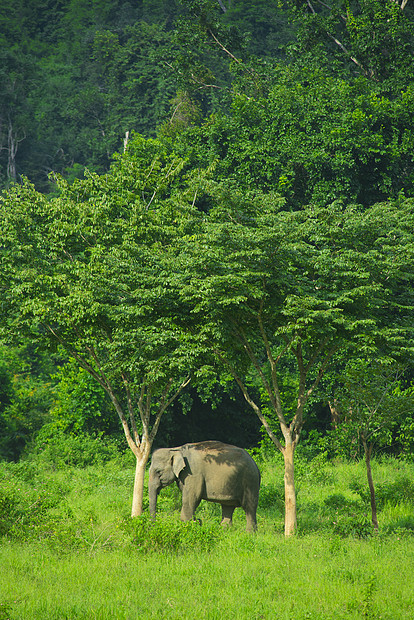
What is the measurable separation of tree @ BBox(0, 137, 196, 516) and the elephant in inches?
44.2

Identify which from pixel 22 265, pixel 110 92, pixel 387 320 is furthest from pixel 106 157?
pixel 387 320

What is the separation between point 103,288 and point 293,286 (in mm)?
4257

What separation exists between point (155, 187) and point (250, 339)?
8764 millimetres

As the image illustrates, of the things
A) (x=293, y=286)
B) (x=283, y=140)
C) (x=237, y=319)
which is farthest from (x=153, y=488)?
(x=283, y=140)

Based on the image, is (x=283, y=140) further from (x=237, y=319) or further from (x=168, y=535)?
(x=168, y=535)

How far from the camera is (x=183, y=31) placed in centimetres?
3084

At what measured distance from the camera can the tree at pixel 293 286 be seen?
11.7 m

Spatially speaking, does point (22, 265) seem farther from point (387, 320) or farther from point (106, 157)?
point (106, 157)

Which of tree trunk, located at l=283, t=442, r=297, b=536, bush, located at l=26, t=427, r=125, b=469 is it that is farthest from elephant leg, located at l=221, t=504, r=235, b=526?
bush, located at l=26, t=427, r=125, b=469

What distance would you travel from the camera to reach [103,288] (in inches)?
536

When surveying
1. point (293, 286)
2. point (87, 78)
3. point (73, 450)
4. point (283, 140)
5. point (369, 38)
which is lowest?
point (73, 450)

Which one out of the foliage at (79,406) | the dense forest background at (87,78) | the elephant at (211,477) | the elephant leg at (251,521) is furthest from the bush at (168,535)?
the dense forest background at (87,78)

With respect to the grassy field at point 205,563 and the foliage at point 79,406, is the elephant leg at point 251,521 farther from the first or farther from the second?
the foliage at point 79,406

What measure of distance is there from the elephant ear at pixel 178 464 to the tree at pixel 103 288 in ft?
4.36
